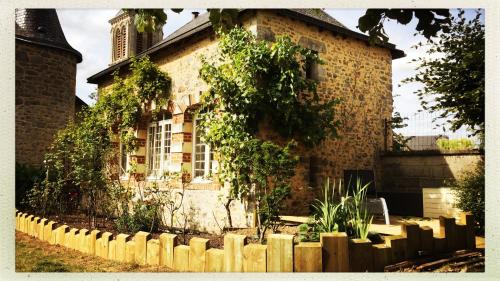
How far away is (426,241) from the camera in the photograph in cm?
534

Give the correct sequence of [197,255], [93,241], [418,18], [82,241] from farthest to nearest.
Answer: [82,241] → [93,241] → [197,255] → [418,18]

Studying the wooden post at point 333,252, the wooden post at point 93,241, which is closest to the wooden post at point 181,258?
the wooden post at point 333,252

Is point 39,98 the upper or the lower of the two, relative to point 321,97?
upper

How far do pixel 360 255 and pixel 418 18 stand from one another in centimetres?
246

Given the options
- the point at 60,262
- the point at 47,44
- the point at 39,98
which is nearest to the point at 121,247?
the point at 60,262

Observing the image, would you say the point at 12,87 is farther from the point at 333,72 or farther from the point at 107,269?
the point at 333,72

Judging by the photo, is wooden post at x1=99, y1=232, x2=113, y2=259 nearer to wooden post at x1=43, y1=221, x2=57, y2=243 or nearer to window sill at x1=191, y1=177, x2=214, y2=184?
wooden post at x1=43, y1=221, x2=57, y2=243

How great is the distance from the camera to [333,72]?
10.2 metres

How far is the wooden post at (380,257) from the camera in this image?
4641mm

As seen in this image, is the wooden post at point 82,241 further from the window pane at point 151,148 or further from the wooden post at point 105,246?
the window pane at point 151,148

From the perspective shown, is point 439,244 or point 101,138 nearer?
point 439,244

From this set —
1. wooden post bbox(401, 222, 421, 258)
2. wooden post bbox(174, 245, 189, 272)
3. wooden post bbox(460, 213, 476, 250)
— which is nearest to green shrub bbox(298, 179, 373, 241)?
wooden post bbox(401, 222, 421, 258)

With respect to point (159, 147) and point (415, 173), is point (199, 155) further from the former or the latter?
point (415, 173)

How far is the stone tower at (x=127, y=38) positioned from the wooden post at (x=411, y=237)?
15347 millimetres
